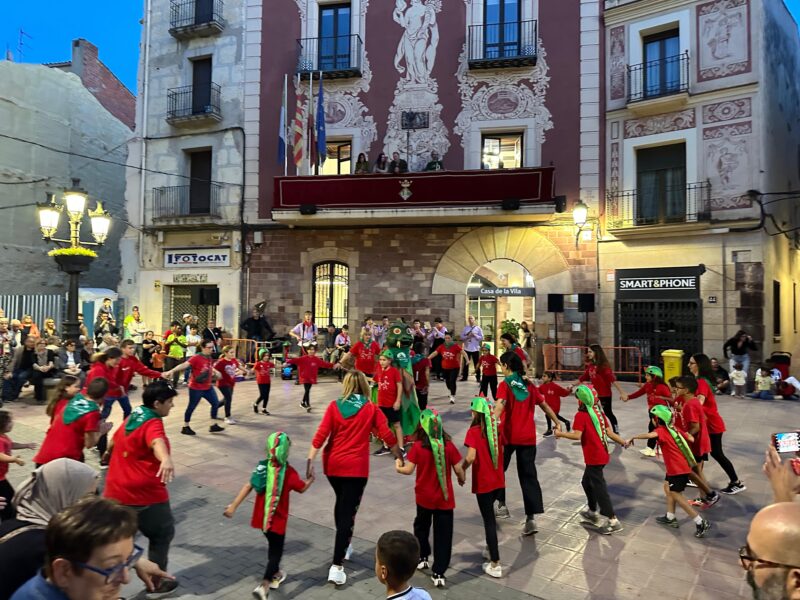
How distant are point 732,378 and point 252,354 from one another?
1358 centimetres

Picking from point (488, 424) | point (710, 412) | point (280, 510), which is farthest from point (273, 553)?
point (710, 412)

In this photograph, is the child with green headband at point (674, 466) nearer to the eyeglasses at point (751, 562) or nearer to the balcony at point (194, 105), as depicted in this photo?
the eyeglasses at point (751, 562)

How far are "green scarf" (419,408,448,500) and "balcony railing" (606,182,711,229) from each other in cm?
1335

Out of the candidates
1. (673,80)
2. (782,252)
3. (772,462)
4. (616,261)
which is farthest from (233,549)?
(782,252)

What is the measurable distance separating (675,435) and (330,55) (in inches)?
670

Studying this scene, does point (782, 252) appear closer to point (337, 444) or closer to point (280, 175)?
point (280, 175)

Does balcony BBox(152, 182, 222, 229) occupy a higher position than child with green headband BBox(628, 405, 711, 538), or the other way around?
balcony BBox(152, 182, 222, 229)

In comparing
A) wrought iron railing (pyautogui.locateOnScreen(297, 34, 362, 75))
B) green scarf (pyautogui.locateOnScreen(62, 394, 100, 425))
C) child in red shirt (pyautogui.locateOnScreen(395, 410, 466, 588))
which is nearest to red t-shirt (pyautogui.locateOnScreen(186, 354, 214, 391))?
green scarf (pyautogui.locateOnScreen(62, 394, 100, 425))

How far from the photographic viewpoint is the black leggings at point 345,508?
14.0 ft

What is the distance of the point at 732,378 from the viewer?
1344 cm

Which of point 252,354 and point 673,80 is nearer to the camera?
point 673,80

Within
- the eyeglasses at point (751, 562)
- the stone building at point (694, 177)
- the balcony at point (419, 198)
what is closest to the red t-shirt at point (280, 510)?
the eyeglasses at point (751, 562)

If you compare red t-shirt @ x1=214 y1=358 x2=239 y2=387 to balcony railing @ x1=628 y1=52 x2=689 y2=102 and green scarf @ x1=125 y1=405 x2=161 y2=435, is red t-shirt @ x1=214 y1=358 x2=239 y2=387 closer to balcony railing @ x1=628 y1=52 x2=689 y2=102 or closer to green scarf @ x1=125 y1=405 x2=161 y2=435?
green scarf @ x1=125 y1=405 x2=161 y2=435

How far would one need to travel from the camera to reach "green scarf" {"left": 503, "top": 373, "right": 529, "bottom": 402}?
547 cm
